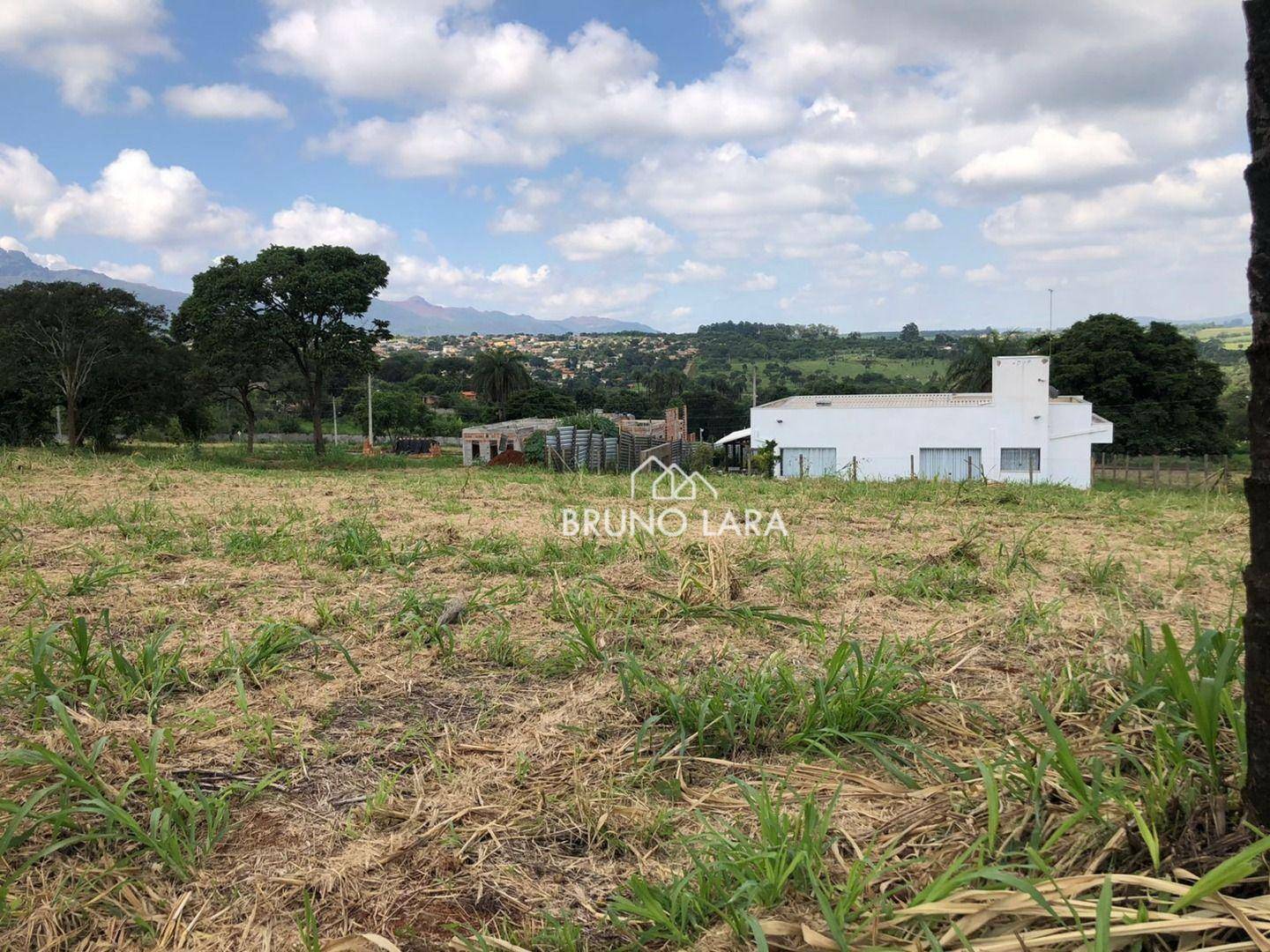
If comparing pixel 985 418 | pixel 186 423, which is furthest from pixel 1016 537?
pixel 186 423

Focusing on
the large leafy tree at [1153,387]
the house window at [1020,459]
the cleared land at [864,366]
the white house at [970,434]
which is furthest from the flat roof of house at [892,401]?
the cleared land at [864,366]

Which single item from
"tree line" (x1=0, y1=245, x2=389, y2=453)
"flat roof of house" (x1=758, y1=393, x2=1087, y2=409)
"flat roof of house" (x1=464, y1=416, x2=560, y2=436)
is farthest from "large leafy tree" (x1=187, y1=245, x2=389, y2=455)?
"flat roof of house" (x1=758, y1=393, x2=1087, y2=409)

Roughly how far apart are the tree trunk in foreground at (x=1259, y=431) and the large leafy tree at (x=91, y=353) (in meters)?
19.1

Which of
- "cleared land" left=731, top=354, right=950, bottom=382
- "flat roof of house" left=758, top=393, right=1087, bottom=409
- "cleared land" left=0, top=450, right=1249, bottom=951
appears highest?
"cleared land" left=731, top=354, right=950, bottom=382

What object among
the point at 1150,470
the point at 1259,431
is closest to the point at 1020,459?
the point at 1150,470

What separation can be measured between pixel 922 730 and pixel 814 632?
72cm

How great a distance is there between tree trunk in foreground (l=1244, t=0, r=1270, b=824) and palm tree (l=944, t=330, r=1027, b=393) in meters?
41.0

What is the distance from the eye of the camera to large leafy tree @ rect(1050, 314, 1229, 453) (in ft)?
93.2

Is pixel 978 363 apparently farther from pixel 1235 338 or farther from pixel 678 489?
pixel 678 489

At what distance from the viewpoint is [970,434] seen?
65.8 ft

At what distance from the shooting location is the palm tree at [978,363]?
39312 mm

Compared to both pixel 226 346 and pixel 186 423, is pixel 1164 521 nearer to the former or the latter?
pixel 226 346

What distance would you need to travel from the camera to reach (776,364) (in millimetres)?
74062

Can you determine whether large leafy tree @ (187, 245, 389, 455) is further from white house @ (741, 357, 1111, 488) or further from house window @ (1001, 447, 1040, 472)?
house window @ (1001, 447, 1040, 472)
